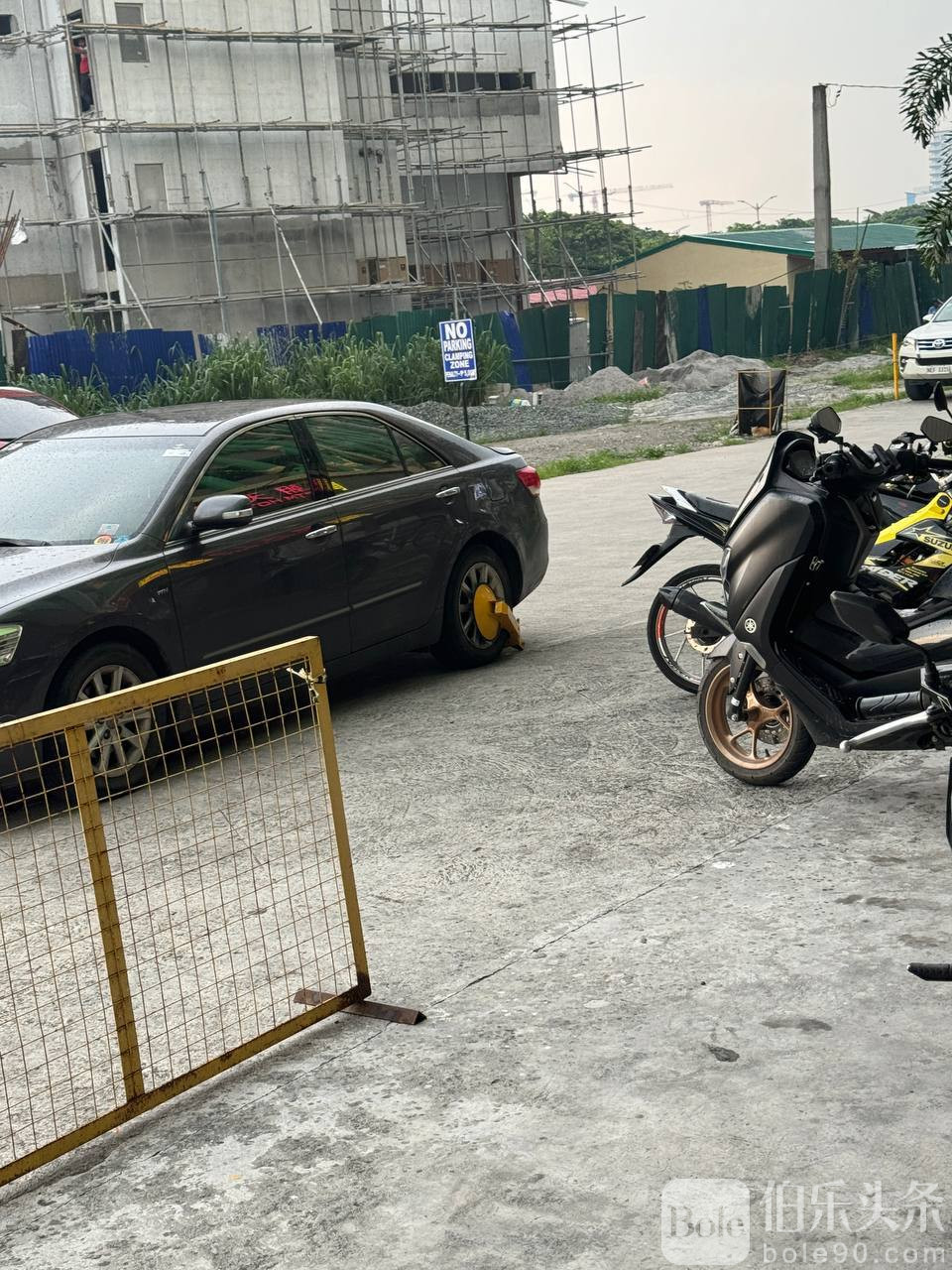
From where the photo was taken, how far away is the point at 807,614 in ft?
20.6

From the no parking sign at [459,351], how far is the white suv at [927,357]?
9398 mm

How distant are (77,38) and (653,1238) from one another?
42240 mm

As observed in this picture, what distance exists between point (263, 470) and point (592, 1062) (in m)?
4.51

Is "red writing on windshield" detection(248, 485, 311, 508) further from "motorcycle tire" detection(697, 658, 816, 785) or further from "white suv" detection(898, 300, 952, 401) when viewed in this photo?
"white suv" detection(898, 300, 952, 401)

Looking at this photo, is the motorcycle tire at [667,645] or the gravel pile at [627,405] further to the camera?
the gravel pile at [627,405]

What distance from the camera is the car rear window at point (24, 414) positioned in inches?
514

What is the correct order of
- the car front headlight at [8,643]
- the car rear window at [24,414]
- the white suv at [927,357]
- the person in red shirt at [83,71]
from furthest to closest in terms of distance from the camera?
the person in red shirt at [83,71]
the white suv at [927,357]
the car rear window at [24,414]
the car front headlight at [8,643]

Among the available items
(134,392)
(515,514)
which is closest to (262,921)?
(515,514)

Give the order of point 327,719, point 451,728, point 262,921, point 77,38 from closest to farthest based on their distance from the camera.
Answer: point 327,719
point 262,921
point 451,728
point 77,38

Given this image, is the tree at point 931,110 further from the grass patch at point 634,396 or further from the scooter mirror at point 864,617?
the grass patch at point 634,396

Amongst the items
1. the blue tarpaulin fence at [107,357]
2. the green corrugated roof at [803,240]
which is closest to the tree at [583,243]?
the green corrugated roof at [803,240]

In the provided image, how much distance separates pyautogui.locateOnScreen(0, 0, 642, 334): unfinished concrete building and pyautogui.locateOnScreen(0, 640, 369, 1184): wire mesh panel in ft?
119

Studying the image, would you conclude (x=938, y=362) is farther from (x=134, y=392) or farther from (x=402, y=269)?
(x=402, y=269)

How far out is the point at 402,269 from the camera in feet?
155
